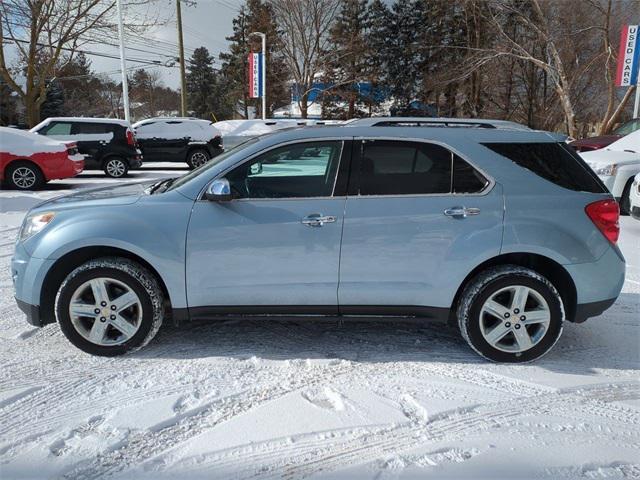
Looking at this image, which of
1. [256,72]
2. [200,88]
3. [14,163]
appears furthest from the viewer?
[200,88]

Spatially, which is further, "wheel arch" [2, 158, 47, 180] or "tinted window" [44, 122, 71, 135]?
"tinted window" [44, 122, 71, 135]

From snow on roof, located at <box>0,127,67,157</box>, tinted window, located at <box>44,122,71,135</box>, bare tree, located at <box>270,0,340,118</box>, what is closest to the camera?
snow on roof, located at <box>0,127,67,157</box>

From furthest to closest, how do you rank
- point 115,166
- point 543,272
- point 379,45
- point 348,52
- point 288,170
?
point 379,45, point 348,52, point 115,166, point 288,170, point 543,272

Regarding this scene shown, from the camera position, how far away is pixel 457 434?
8.84 ft

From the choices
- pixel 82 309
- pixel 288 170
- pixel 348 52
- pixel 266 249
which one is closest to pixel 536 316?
pixel 266 249

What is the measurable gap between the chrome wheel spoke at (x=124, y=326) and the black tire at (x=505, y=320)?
2.37 m

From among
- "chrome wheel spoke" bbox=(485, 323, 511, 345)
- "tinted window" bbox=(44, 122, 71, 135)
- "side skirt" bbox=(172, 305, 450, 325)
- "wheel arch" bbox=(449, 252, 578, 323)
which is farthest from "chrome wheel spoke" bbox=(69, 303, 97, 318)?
"tinted window" bbox=(44, 122, 71, 135)

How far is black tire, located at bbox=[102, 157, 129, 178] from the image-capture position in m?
13.3

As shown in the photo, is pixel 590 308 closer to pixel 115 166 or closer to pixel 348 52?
pixel 115 166

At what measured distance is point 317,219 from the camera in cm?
334

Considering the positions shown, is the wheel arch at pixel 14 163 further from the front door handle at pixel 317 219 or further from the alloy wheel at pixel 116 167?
the front door handle at pixel 317 219

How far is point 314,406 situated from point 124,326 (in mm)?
1532

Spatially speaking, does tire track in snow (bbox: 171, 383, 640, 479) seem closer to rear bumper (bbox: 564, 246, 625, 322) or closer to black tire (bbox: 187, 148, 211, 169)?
rear bumper (bbox: 564, 246, 625, 322)

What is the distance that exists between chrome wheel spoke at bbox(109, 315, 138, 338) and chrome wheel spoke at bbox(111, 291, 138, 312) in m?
0.08
